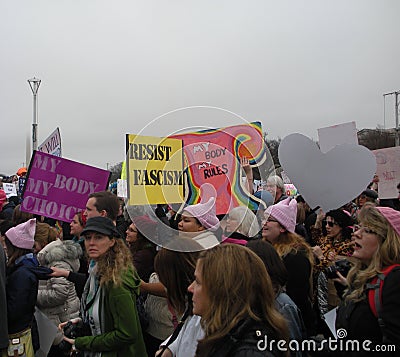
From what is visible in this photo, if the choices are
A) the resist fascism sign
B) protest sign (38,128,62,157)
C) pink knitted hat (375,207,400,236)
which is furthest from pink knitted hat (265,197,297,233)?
protest sign (38,128,62,157)

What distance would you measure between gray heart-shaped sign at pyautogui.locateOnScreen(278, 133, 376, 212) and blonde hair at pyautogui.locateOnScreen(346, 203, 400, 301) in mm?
1198

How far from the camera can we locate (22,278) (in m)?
3.26

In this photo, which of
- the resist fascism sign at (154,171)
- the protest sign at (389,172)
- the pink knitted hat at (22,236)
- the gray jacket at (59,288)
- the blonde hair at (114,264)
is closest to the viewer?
the blonde hair at (114,264)

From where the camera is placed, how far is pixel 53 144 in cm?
748

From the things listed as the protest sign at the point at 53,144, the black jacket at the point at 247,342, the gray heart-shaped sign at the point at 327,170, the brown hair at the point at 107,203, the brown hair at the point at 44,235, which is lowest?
the black jacket at the point at 247,342

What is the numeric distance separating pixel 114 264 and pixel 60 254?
1.16 m

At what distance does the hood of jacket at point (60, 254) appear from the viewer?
3.78m

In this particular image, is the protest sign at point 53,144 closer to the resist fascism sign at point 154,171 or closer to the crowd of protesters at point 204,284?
the crowd of protesters at point 204,284

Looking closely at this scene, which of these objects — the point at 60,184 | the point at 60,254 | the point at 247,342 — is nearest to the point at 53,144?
the point at 60,184

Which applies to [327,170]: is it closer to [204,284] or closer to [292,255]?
[292,255]

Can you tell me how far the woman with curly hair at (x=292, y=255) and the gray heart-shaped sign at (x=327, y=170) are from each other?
382mm

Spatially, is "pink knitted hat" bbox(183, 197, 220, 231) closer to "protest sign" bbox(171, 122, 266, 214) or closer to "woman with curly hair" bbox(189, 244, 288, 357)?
"protest sign" bbox(171, 122, 266, 214)
